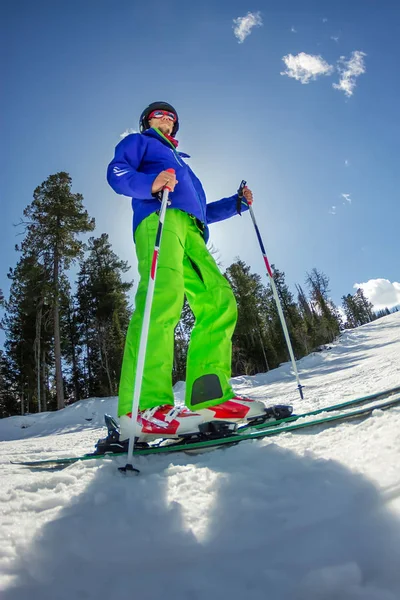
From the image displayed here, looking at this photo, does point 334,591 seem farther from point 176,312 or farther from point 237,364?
point 237,364

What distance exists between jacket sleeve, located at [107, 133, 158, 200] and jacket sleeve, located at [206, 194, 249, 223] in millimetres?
916

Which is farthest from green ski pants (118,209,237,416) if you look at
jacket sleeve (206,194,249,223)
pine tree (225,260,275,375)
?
pine tree (225,260,275,375)

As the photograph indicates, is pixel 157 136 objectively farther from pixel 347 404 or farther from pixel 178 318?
pixel 347 404

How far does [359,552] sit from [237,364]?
2871cm

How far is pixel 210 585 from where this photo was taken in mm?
505

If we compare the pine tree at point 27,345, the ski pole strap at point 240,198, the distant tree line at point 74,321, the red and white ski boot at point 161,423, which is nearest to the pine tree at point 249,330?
the distant tree line at point 74,321

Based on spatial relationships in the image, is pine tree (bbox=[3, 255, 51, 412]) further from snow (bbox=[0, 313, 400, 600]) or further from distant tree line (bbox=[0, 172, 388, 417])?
snow (bbox=[0, 313, 400, 600])

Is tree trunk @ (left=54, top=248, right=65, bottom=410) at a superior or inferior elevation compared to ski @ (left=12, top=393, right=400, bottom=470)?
superior

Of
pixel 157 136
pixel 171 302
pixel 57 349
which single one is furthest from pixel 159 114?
pixel 57 349

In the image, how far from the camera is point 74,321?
26000mm

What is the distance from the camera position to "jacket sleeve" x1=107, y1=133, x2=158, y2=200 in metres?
1.94

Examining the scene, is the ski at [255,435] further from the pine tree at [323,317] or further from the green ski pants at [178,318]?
the pine tree at [323,317]

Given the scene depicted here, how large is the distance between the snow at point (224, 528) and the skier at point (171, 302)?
0.48 m

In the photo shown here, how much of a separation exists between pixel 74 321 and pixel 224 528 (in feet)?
90.1
